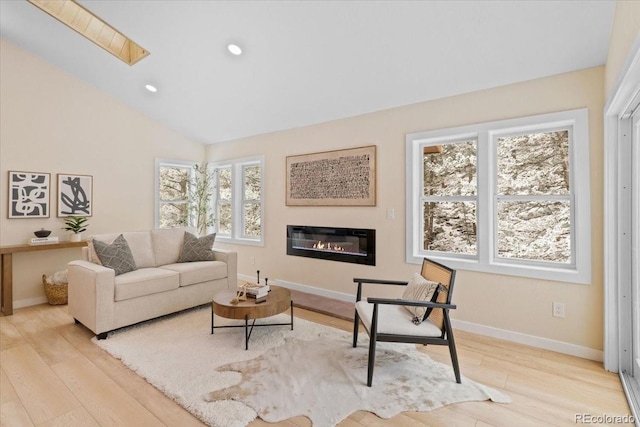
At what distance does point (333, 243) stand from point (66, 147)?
12.6ft

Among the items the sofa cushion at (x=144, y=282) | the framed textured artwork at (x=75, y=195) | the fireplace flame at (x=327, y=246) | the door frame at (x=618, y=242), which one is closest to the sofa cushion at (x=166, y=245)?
the sofa cushion at (x=144, y=282)

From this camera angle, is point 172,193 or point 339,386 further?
point 172,193

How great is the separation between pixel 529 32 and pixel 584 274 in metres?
1.99

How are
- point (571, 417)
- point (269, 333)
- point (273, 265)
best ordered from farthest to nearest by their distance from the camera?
point (273, 265), point (269, 333), point (571, 417)

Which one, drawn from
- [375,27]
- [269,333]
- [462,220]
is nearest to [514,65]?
[375,27]

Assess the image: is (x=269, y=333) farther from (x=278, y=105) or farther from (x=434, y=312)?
(x=278, y=105)

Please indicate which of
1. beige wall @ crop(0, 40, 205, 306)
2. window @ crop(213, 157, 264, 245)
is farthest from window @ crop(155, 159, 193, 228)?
window @ crop(213, 157, 264, 245)

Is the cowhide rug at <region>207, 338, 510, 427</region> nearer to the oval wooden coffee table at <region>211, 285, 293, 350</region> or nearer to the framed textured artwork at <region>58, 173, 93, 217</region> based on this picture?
the oval wooden coffee table at <region>211, 285, 293, 350</region>

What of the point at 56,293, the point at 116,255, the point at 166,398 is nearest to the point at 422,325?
the point at 166,398

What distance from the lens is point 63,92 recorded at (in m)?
4.18

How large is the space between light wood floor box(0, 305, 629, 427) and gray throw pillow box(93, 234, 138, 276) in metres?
0.71

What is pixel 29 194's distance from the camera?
3914mm

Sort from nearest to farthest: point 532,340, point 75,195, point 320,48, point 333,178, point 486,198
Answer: point 532,340 → point 320,48 → point 486,198 → point 333,178 → point 75,195

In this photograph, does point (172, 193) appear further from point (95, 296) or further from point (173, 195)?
point (95, 296)
